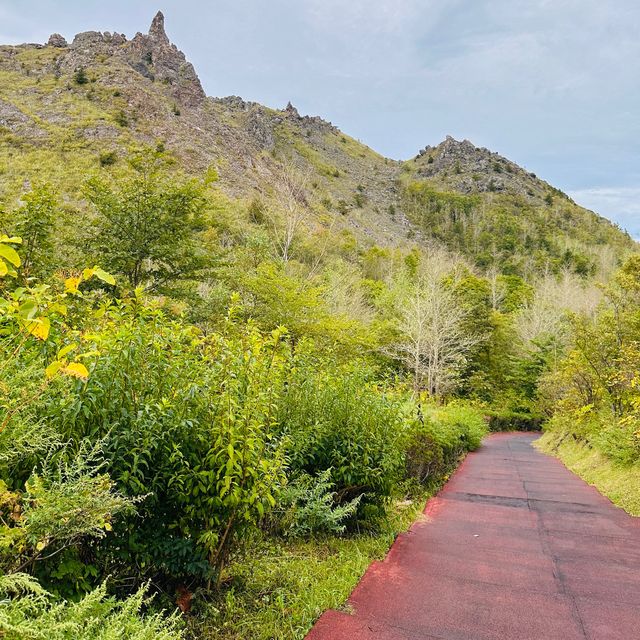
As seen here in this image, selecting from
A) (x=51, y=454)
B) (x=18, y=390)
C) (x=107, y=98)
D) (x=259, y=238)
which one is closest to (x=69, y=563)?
(x=51, y=454)

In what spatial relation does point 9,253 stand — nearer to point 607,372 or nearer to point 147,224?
point 147,224

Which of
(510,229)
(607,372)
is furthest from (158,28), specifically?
(607,372)

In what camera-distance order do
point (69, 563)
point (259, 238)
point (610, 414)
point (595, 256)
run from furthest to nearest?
1. point (595, 256)
2. point (259, 238)
3. point (610, 414)
4. point (69, 563)

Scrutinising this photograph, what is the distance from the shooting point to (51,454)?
2484 millimetres

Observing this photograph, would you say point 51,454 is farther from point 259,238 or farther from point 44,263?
point 259,238

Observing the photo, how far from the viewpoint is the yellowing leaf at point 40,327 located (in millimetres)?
1708

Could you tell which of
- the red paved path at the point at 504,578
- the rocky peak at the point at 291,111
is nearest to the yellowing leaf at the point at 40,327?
the red paved path at the point at 504,578

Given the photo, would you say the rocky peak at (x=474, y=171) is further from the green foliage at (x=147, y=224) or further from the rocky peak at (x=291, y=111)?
the green foliage at (x=147, y=224)

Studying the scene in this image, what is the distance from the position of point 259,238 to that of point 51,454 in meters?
22.1

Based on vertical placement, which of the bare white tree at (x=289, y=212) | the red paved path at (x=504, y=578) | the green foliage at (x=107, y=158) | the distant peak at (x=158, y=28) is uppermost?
the distant peak at (x=158, y=28)

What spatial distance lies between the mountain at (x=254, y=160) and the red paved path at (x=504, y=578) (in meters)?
13.5

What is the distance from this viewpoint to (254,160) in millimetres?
58062

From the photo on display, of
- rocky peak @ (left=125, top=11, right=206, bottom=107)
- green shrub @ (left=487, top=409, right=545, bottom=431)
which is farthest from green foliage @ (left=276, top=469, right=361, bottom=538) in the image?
rocky peak @ (left=125, top=11, right=206, bottom=107)

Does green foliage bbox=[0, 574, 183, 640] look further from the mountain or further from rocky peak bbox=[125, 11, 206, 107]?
rocky peak bbox=[125, 11, 206, 107]
